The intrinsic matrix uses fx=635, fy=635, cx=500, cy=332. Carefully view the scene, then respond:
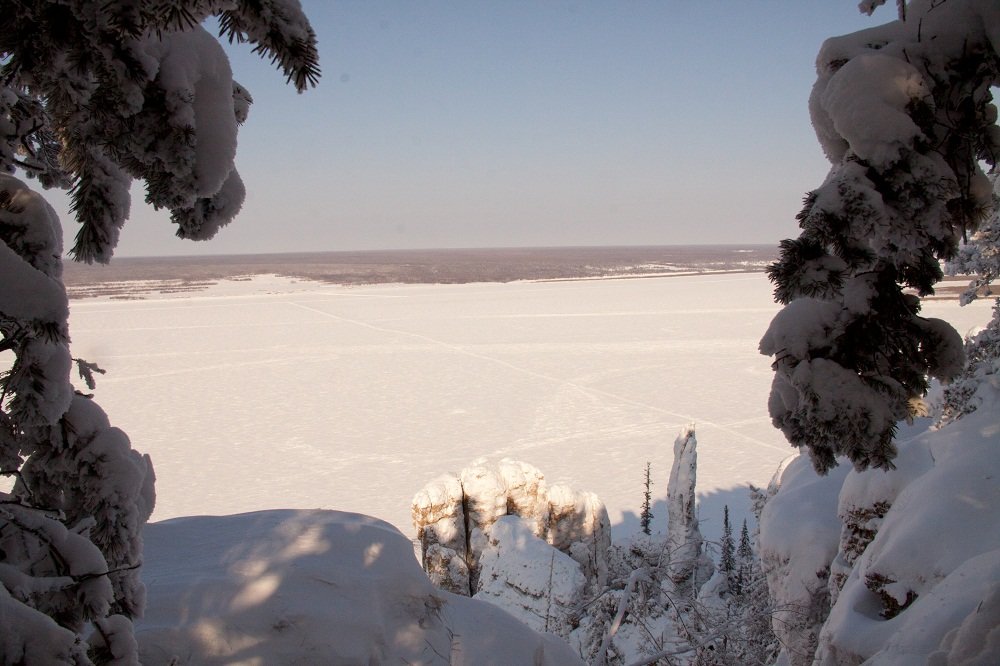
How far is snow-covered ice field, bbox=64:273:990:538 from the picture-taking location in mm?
20469

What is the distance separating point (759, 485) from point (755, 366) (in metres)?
16.5

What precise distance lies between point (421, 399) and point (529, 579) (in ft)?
56.9

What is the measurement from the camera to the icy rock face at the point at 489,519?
587 inches

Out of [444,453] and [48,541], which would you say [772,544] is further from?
[444,453]

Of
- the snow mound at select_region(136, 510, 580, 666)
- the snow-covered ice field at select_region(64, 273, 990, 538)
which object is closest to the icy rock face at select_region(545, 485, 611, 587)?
the snow-covered ice field at select_region(64, 273, 990, 538)

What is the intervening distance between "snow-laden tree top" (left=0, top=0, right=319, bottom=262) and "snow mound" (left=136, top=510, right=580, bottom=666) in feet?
7.75

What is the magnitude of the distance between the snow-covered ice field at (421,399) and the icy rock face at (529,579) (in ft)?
12.5

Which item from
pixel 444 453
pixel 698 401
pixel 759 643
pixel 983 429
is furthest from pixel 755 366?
pixel 983 429

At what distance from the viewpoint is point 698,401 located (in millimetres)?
29078

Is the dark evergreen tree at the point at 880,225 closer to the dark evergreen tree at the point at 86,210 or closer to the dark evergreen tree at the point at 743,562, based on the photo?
the dark evergreen tree at the point at 86,210

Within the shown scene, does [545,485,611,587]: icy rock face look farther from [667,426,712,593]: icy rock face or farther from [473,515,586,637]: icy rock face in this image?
[667,426,712,593]: icy rock face

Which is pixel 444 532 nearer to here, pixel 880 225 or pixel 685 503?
pixel 685 503

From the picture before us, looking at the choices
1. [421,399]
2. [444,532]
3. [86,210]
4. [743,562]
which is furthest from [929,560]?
[421,399]

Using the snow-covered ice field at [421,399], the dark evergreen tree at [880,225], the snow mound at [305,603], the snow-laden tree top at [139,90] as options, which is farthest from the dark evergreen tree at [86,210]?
the dark evergreen tree at [880,225]
